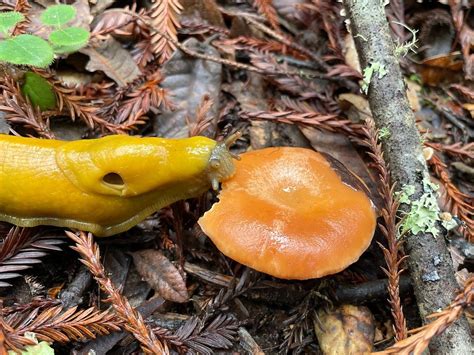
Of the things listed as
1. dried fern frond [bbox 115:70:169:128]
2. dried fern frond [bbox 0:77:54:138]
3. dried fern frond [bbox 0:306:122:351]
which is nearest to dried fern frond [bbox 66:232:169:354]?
dried fern frond [bbox 0:306:122:351]

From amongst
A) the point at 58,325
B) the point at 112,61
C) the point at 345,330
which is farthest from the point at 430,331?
the point at 112,61

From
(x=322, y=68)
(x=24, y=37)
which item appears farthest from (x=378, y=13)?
(x=24, y=37)

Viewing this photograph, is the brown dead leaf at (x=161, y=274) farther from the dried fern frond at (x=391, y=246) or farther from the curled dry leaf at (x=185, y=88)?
the dried fern frond at (x=391, y=246)

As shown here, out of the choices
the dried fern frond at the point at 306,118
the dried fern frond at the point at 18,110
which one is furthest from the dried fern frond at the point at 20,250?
the dried fern frond at the point at 306,118

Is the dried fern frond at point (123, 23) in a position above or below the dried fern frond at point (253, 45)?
above

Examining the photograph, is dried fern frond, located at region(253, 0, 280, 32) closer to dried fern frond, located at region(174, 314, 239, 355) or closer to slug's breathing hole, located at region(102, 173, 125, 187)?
slug's breathing hole, located at region(102, 173, 125, 187)

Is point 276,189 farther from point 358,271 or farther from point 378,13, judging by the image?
point 378,13
